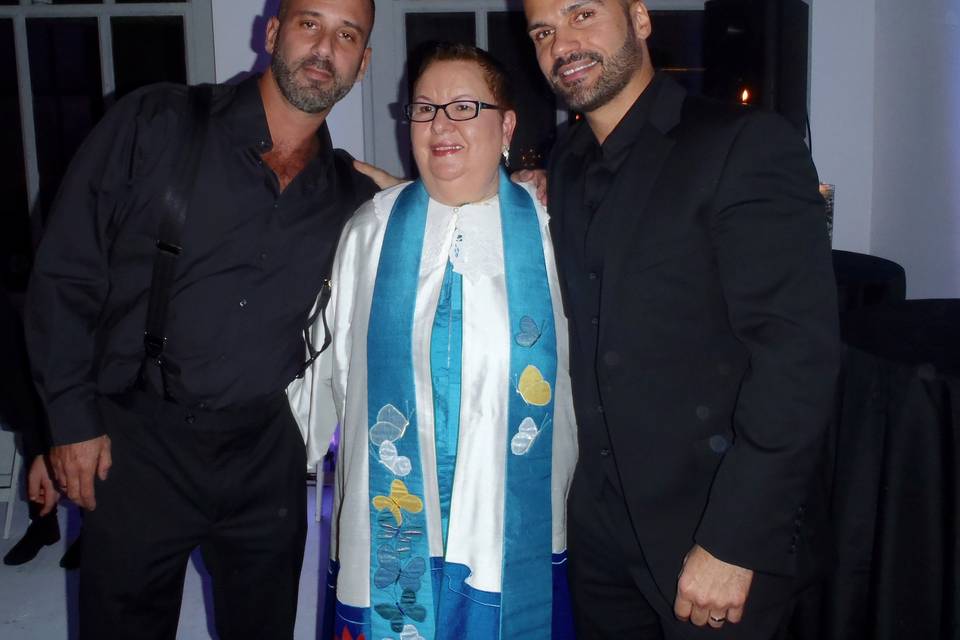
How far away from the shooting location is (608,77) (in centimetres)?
147

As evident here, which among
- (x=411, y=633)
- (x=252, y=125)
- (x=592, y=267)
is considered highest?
(x=252, y=125)

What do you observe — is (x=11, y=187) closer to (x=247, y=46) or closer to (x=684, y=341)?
(x=247, y=46)

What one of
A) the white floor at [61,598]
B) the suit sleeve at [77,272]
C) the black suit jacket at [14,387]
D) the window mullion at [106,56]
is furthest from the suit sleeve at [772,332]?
the window mullion at [106,56]

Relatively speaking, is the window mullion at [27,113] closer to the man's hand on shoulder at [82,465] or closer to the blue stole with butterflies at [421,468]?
the man's hand on shoulder at [82,465]

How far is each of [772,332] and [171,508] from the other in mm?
1284

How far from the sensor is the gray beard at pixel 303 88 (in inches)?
70.8

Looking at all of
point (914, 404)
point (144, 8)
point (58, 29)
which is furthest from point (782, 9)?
point (58, 29)

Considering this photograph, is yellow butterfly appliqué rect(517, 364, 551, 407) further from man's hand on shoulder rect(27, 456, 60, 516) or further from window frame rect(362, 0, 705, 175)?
window frame rect(362, 0, 705, 175)

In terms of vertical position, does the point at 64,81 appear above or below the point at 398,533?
above

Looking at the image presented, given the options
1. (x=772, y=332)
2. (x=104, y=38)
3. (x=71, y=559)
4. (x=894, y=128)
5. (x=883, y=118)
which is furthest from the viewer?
(x=104, y=38)

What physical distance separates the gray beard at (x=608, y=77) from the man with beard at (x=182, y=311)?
0.62 meters

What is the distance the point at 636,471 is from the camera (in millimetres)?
1404

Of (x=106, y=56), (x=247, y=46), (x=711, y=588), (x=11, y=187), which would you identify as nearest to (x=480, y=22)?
(x=247, y=46)

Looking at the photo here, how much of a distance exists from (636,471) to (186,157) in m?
1.10
